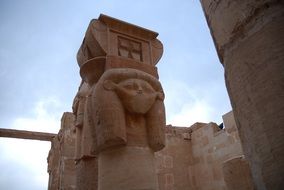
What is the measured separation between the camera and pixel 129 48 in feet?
11.9

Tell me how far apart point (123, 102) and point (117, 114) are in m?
0.21

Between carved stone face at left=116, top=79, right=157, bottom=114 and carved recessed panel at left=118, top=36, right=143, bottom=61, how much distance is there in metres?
0.55

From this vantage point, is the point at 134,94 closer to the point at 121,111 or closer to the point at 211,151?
the point at 121,111

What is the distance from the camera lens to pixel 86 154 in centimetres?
438

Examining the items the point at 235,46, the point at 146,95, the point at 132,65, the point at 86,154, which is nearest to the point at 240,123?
the point at 235,46

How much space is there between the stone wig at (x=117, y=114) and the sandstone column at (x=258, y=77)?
1.49 meters

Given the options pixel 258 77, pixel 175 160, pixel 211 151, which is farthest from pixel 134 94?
pixel 175 160

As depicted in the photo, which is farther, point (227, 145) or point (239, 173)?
point (227, 145)

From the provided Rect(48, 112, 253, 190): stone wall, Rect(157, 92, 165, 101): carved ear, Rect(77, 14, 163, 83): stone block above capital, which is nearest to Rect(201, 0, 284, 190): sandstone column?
Rect(157, 92, 165, 101): carved ear

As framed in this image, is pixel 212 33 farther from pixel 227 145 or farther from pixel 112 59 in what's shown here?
pixel 227 145

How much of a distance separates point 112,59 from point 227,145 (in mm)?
4823

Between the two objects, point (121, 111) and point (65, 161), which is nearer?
point (121, 111)

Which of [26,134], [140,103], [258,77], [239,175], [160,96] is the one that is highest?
[26,134]

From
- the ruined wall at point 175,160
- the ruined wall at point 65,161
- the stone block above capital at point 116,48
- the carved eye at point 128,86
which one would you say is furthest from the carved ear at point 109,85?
the ruined wall at point 175,160
